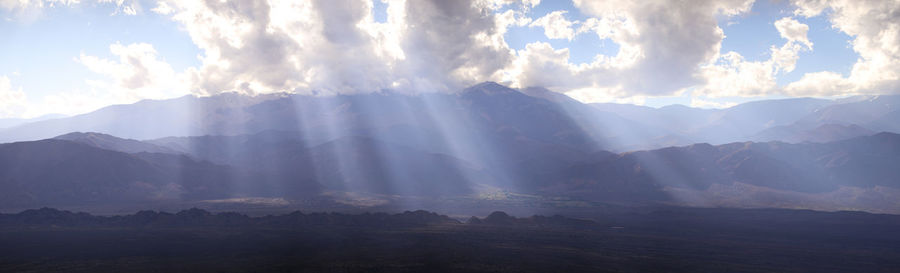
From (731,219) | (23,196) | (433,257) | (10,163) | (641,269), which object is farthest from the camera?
(10,163)

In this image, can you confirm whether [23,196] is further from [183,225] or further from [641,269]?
[641,269]

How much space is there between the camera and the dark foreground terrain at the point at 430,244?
7219cm

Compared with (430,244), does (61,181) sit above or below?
above

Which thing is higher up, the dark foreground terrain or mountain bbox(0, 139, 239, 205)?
mountain bbox(0, 139, 239, 205)

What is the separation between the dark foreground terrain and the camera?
72188 millimetres

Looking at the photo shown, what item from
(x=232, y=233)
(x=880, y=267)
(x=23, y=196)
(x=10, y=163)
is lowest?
(x=880, y=267)

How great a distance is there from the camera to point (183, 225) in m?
114

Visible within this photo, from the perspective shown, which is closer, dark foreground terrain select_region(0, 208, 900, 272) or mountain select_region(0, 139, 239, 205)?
dark foreground terrain select_region(0, 208, 900, 272)

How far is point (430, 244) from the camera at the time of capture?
3580 inches

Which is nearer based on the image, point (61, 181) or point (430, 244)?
point (430, 244)

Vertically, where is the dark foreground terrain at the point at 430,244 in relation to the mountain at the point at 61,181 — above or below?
below

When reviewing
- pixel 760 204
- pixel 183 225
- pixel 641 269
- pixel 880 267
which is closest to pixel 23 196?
pixel 183 225

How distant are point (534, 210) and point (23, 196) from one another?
184 metres

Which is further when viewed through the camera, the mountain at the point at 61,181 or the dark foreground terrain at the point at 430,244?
the mountain at the point at 61,181
